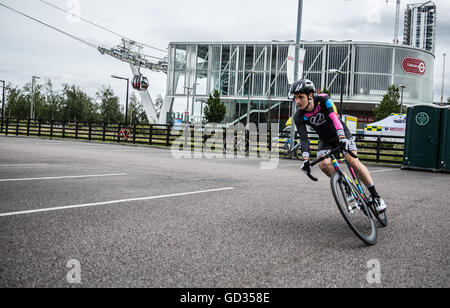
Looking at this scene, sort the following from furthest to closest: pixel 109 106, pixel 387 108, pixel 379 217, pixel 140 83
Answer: pixel 109 106
pixel 140 83
pixel 387 108
pixel 379 217

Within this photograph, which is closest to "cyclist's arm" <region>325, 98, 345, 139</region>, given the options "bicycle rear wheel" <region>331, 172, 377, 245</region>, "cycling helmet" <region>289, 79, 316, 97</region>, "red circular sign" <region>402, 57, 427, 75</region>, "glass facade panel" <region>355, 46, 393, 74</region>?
"cycling helmet" <region>289, 79, 316, 97</region>

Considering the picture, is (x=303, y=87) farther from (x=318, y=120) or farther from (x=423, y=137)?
(x=423, y=137)

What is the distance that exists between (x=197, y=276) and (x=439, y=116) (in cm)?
1545

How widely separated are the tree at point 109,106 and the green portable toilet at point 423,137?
64172 millimetres

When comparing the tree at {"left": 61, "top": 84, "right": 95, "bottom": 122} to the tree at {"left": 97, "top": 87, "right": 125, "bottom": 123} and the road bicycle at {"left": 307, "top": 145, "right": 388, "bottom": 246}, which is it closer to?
the tree at {"left": 97, "top": 87, "right": 125, "bottom": 123}

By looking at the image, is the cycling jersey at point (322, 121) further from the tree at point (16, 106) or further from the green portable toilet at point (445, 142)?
the tree at point (16, 106)

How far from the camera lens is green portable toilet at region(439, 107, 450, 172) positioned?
50.7ft

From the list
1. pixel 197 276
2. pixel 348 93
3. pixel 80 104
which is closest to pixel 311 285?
pixel 197 276

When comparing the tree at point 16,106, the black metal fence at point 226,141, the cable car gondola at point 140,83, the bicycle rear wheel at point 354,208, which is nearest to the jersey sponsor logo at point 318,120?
the bicycle rear wheel at point 354,208

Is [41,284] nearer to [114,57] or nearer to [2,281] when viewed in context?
[2,281]

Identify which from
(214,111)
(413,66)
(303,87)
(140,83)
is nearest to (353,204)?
(303,87)

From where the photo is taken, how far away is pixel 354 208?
14.7 ft

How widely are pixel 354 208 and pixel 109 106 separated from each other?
75.1 metres

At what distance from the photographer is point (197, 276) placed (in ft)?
10.00
